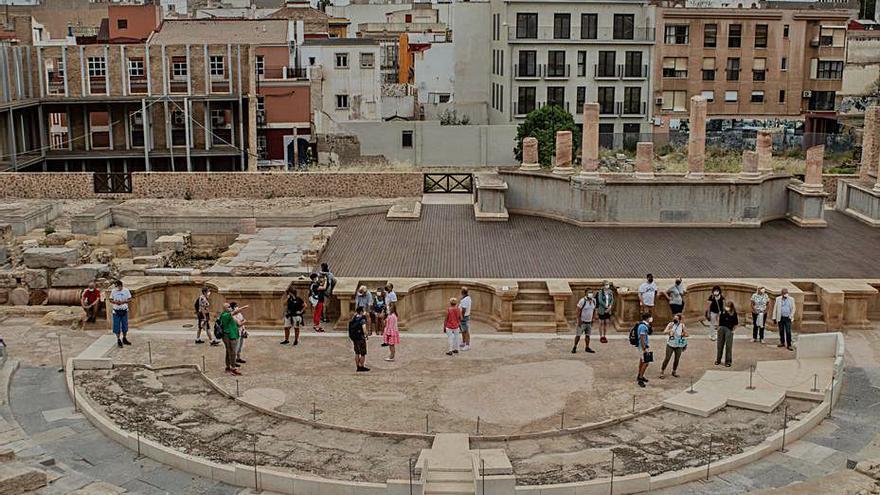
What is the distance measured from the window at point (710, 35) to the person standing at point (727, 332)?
43.4 meters

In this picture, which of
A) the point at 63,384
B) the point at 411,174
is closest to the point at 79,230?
the point at 411,174

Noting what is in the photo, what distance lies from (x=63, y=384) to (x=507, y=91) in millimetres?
42899

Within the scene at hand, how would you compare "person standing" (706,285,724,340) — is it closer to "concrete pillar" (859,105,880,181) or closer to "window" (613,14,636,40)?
"concrete pillar" (859,105,880,181)

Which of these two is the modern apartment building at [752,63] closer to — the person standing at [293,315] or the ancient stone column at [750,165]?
the ancient stone column at [750,165]

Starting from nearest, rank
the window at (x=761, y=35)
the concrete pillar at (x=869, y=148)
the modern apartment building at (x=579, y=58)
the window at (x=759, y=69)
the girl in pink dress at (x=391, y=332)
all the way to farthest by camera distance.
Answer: the girl in pink dress at (x=391, y=332) < the concrete pillar at (x=869, y=148) < the modern apartment building at (x=579, y=58) < the window at (x=761, y=35) < the window at (x=759, y=69)

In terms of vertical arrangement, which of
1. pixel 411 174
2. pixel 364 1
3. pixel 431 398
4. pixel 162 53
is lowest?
pixel 431 398

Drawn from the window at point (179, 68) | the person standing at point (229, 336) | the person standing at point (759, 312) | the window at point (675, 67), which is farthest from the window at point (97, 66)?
the person standing at point (759, 312)

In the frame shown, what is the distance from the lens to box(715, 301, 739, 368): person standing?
18.4 metres

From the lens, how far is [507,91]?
5759 cm

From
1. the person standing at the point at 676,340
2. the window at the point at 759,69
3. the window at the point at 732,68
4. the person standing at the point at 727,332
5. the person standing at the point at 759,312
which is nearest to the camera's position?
the person standing at the point at 676,340

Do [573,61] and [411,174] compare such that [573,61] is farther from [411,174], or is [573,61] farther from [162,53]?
[411,174]

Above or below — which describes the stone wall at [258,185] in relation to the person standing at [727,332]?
above

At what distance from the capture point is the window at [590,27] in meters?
57.1

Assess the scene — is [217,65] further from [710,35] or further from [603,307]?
[603,307]
